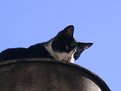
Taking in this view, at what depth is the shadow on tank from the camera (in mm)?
1729

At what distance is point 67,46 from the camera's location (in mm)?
3256

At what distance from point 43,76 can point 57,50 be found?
1.36 m

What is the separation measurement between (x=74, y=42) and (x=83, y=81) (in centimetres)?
139

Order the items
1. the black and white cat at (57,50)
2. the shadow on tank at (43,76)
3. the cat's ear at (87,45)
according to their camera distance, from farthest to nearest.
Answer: the cat's ear at (87,45), the black and white cat at (57,50), the shadow on tank at (43,76)

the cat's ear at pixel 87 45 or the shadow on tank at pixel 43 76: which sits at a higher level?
the shadow on tank at pixel 43 76

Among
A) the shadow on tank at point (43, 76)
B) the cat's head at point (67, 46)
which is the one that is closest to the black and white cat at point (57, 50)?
the cat's head at point (67, 46)

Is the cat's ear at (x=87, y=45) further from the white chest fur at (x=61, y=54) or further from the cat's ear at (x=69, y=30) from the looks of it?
the cat's ear at (x=69, y=30)

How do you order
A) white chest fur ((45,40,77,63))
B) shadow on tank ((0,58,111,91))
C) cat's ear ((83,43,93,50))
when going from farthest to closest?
1. cat's ear ((83,43,93,50))
2. white chest fur ((45,40,77,63))
3. shadow on tank ((0,58,111,91))

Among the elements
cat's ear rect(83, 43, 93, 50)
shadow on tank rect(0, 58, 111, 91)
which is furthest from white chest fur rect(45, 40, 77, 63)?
shadow on tank rect(0, 58, 111, 91)

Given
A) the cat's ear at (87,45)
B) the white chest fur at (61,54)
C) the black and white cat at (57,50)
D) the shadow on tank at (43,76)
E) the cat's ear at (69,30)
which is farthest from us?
the cat's ear at (87,45)

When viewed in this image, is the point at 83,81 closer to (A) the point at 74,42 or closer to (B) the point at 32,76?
(B) the point at 32,76

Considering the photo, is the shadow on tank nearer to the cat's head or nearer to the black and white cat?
the black and white cat

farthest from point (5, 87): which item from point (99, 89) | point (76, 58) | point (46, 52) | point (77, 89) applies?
point (76, 58)

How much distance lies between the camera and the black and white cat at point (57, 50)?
257cm
